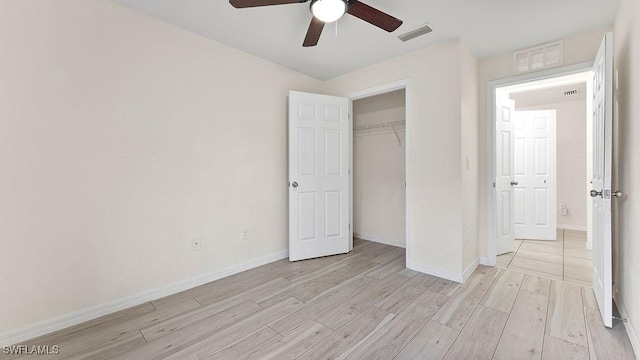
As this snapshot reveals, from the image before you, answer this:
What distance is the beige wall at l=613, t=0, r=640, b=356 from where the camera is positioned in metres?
1.55

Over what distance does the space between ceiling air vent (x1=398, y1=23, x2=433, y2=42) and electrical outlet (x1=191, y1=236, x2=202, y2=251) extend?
9.08 ft

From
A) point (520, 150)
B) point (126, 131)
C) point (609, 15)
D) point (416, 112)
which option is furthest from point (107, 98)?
point (520, 150)

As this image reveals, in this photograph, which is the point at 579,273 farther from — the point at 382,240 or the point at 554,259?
the point at 382,240

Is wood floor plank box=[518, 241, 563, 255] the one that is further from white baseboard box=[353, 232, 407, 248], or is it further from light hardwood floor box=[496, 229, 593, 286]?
white baseboard box=[353, 232, 407, 248]

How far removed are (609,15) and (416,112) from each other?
1634mm

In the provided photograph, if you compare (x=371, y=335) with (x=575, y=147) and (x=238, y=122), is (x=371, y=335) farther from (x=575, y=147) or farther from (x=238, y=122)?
(x=575, y=147)

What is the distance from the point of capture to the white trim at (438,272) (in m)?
2.54

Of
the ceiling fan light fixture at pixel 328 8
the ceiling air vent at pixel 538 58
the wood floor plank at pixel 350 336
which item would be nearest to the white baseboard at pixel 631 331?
the wood floor plank at pixel 350 336

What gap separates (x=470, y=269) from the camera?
2734mm

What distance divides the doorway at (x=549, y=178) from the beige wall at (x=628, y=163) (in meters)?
0.65

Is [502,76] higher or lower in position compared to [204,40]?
lower

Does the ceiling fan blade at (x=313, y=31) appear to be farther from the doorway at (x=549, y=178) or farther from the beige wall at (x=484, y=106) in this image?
the doorway at (x=549, y=178)

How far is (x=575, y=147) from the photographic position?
4531 millimetres

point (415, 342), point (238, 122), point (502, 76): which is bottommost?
point (415, 342)
